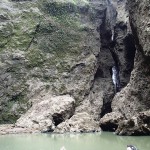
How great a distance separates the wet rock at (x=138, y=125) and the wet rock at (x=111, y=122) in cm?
354

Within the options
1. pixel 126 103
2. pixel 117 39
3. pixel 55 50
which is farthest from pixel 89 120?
pixel 117 39

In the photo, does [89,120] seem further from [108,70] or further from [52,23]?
[52,23]

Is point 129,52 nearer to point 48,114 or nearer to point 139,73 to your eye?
point 139,73

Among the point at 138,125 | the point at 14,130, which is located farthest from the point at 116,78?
the point at 138,125

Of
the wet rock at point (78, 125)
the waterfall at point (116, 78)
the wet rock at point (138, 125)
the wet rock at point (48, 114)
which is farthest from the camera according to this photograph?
the waterfall at point (116, 78)

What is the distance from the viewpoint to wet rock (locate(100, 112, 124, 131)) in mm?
27114

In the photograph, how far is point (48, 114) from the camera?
30297 millimetres

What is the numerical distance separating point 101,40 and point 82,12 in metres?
4.82

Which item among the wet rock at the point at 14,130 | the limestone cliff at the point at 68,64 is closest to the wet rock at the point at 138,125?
the limestone cliff at the point at 68,64

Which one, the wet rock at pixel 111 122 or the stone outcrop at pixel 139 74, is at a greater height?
the stone outcrop at pixel 139 74

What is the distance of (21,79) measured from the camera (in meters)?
37.0

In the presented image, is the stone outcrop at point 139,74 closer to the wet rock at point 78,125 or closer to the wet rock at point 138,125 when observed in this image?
the wet rock at point 78,125

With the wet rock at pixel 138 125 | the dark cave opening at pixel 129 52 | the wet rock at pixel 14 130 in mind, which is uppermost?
the dark cave opening at pixel 129 52

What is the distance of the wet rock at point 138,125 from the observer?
2245 cm
